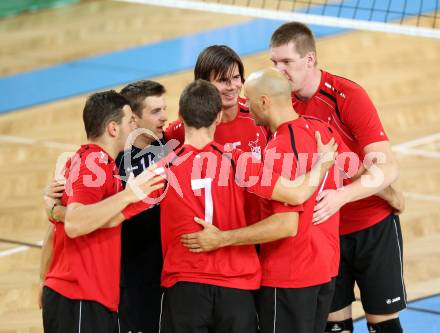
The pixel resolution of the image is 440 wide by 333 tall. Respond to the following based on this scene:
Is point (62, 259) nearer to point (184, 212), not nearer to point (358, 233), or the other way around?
point (184, 212)

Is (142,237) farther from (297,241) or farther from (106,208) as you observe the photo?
(297,241)

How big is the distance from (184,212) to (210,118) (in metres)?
0.59

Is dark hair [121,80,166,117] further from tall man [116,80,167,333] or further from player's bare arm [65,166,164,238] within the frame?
player's bare arm [65,166,164,238]

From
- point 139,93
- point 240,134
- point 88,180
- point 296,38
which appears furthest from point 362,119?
point 88,180

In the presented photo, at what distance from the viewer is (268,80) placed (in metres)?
6.10

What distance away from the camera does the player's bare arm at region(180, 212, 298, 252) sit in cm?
595

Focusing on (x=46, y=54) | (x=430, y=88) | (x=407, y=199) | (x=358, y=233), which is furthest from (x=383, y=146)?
(x=46, y=54)

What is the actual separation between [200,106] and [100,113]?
2.25 feet

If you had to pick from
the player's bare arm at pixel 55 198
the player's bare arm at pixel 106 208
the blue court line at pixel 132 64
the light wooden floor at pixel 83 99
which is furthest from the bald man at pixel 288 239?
the blue court line at pixel 132 64

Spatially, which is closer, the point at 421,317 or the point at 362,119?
the point at 362,119

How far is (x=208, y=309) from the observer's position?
6.05 metres

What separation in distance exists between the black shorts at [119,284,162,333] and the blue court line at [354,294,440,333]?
2109 mm

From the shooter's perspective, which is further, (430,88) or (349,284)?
(430,88)

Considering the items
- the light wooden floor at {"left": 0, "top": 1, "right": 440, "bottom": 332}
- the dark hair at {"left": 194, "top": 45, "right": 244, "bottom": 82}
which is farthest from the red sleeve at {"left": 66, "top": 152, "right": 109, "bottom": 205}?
the light wooden floor at {"left": 0, "top": 1, "right": 440, "bottom": 332}
